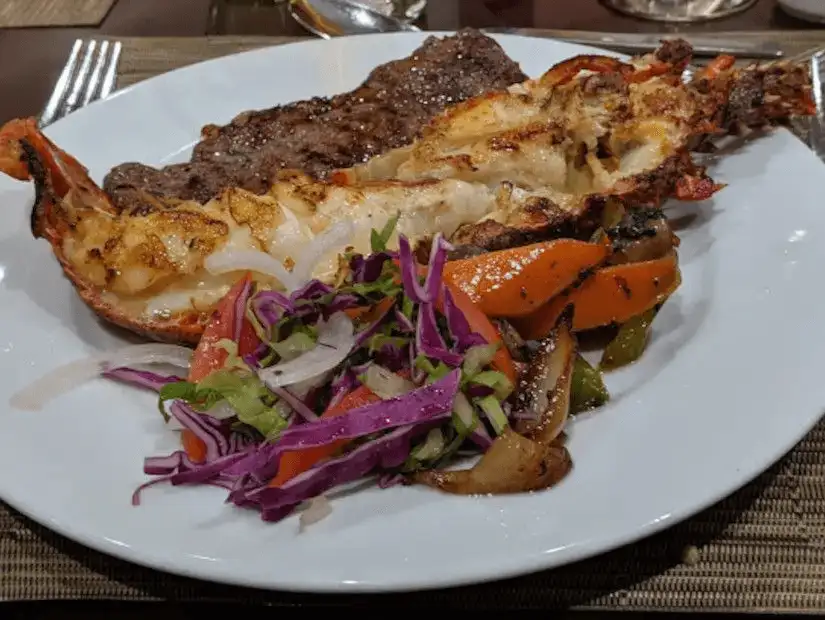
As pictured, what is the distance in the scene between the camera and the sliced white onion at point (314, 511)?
1.84 m

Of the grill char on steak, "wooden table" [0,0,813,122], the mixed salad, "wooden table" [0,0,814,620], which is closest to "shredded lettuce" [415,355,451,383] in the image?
the mixed salad

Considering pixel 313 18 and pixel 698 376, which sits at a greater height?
pixel 313 18

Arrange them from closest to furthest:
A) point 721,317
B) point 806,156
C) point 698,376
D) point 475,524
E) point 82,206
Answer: point 475,524
point 698,376
point 721,317
point 82,206
point 806,156

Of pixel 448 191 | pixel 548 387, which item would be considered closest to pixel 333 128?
pixel 448 191

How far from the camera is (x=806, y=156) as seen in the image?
2963mm

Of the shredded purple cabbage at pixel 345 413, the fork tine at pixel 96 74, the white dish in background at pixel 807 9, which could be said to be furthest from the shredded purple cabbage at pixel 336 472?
the white dish in background at pixel 807 9

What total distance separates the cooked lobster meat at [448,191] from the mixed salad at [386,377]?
0.17 metres

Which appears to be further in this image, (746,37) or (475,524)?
(746,37)

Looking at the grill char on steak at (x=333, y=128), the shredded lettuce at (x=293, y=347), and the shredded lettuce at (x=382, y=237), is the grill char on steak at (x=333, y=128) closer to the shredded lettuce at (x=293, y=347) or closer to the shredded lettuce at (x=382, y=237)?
the shredded lettuce at (x=382, y=237)

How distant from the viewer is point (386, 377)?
83.3 inches

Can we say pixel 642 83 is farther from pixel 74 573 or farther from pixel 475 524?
pixel 74 573

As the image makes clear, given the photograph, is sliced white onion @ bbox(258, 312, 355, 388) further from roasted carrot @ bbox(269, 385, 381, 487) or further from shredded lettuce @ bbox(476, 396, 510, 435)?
shredded lettuce @ bbox(476, 396, 510, 435)

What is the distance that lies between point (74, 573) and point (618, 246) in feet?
6.04

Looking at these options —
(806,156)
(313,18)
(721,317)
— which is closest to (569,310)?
(721,317)
